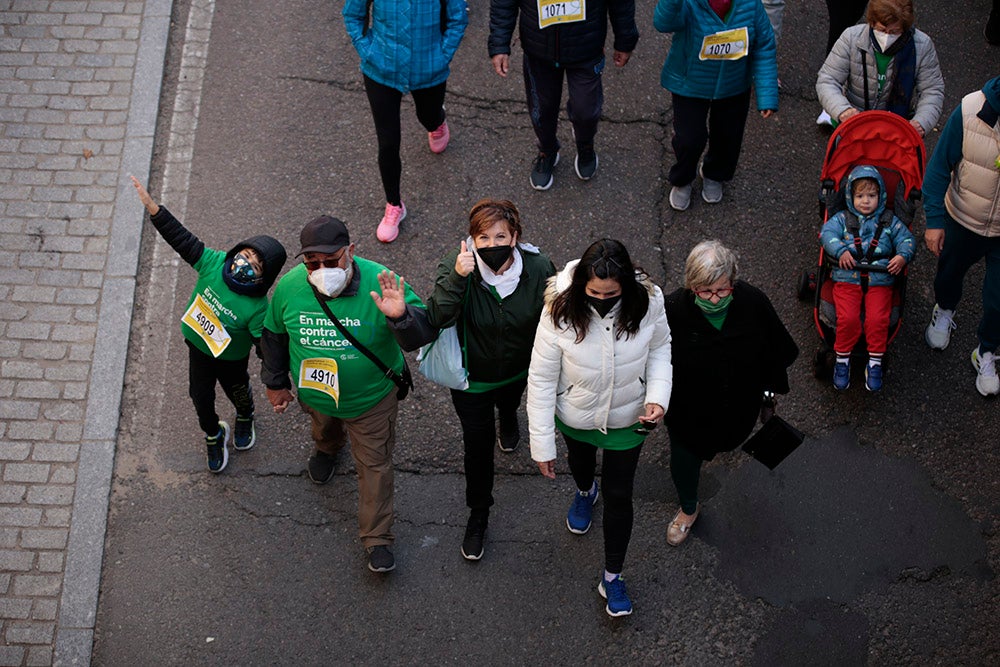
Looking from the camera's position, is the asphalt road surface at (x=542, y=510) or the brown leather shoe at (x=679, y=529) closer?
the asphalt road surface at (x=542, y=510)

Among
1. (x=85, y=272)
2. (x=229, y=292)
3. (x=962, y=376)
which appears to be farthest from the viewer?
(x=85, y=272)

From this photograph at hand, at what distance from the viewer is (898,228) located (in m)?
5.75

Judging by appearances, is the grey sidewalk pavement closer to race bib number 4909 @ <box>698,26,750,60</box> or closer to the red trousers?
race bib number 4909 @ <box>698,26,750,60</box>

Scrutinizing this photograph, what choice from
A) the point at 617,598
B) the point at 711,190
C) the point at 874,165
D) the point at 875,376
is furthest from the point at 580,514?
the point at 711,190

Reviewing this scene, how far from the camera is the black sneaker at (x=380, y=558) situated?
209 inches

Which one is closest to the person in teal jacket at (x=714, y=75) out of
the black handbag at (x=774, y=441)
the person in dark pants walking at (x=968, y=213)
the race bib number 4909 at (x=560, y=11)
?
the race bib number 4909 at (x=560, y=11)

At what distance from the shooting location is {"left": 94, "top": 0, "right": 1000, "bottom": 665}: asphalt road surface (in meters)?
5.17

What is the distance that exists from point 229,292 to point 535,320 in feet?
4.90

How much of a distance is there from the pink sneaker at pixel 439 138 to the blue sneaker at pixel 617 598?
3536 mm

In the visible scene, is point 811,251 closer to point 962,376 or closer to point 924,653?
point 962,376

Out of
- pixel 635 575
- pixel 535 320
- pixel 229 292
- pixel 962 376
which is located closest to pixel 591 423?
pixel 535 320

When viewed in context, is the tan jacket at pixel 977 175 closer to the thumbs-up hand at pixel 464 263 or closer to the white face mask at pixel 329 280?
the thumbs-up hand at pixel 464 263

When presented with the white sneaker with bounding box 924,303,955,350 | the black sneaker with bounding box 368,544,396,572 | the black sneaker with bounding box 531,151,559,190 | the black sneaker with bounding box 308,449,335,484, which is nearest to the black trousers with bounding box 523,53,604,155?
the black sneaker with bounding box 531,151,559,190

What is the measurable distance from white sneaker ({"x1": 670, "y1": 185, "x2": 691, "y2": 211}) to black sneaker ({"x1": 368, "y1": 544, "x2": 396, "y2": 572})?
3222 mm
